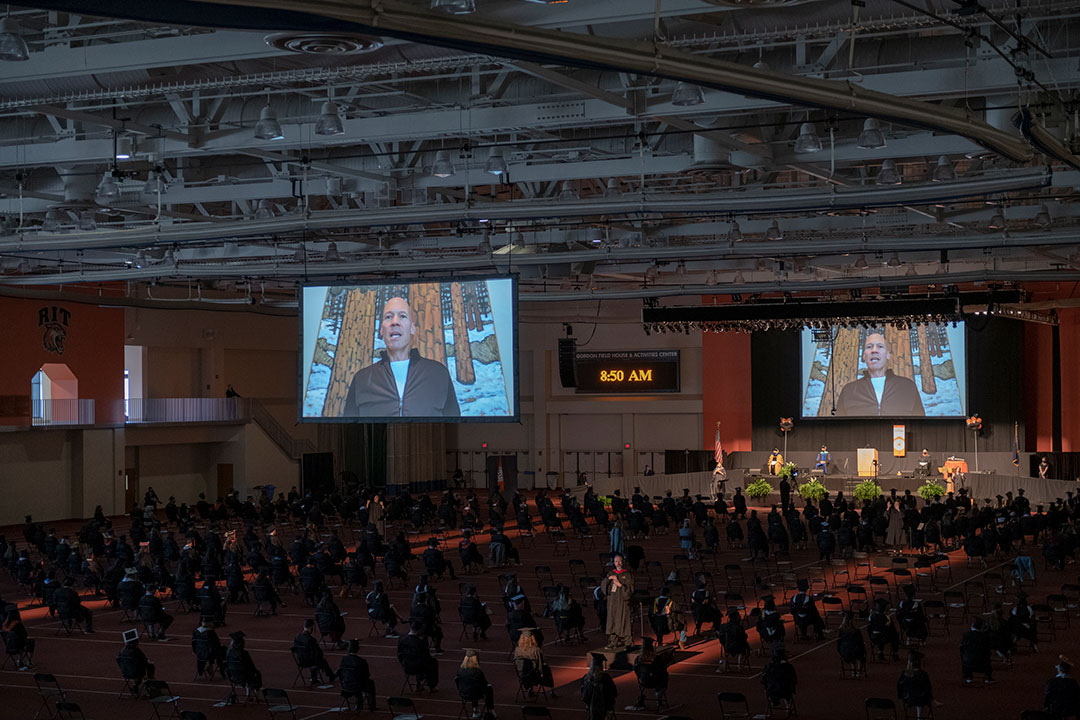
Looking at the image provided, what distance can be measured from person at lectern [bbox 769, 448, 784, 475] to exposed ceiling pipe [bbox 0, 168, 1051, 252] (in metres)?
24.5

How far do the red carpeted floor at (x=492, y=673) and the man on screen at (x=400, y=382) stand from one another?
3.50 metres

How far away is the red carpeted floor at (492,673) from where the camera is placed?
15.0m

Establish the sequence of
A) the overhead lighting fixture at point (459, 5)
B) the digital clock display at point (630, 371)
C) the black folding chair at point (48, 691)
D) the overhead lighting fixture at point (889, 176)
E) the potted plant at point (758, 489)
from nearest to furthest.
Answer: the overhead lighting fixture at point (459, 5) < the black folding chair at point (48, 691) < the overhead lighting fixture at point (889, 176) < the potted plant at point (758, 489) < the digital clock display at point (630, 371)

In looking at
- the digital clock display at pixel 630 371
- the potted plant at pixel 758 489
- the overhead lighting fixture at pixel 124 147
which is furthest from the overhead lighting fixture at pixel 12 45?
the digital clock display at pixel 630 371

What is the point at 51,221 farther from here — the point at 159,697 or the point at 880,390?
the point at 880,390

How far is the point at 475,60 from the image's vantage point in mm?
13078

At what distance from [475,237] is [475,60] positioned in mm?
16898

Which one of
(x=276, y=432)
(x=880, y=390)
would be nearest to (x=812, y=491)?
(x=880, y=390)

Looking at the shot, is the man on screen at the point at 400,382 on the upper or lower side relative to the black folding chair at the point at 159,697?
upper

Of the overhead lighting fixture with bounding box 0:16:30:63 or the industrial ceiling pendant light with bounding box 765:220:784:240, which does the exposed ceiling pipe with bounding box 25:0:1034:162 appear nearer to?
the overhead lighting fixture with bounding box 0:16:30:63

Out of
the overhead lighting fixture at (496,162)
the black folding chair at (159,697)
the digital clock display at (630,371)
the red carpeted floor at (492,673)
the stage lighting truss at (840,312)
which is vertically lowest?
the red carpeted floor at (492,673)

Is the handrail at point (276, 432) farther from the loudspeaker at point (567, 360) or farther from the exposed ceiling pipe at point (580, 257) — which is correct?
the exposed ceiling pipe at point (580, 257)

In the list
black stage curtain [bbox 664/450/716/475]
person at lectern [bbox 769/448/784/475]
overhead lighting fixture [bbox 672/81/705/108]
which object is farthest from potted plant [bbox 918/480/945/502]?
overhead lighting fixture [bbox 672/81/705/108]

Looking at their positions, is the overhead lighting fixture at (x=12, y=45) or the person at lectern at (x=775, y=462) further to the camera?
the person at lectern at (x=775, y=462)
